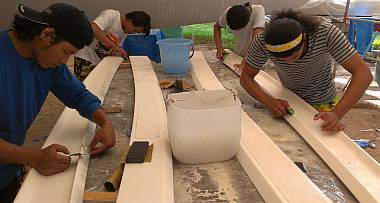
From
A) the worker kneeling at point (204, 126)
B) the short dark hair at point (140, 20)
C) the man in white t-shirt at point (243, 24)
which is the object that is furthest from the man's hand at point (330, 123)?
the short dark hair at point (140, 20)

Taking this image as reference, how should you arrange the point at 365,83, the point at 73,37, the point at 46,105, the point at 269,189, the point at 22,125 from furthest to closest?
the point at 46,105, the point at 365,83, the point at 22,125, the point at 73,37, the point at 269,189

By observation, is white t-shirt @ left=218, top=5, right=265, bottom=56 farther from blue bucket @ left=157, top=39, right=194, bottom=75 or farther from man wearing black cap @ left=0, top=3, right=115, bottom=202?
man wearing black cap @ left=0, top=3, right=115, bottom=202

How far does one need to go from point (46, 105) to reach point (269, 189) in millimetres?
4018

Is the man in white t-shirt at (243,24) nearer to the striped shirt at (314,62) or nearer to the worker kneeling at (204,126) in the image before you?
the striped shirt at (314,62)

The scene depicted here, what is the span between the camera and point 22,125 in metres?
1.39

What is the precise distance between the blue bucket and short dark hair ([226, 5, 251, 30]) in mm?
708

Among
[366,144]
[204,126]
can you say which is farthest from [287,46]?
[366,144]

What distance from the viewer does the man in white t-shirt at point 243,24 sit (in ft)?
9.60

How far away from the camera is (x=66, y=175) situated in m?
1.14

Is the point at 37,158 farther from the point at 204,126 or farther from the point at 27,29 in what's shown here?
the point at 204,126

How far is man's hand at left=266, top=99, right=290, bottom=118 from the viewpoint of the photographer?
65.5 inches

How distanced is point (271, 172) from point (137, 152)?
45cm

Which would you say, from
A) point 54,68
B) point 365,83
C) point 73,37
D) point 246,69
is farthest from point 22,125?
point 365,83

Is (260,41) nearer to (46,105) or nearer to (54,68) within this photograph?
(54,68)
